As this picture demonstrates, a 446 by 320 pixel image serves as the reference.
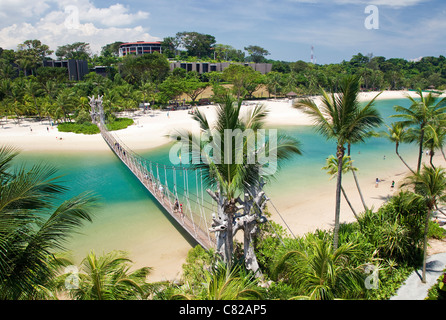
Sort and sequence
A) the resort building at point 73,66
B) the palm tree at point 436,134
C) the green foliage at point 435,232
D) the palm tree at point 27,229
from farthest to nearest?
the resort building at point 73,66 → the palm tree at point 436,134 → the green foliage at point 435,232 → the palm tree at point 27,229

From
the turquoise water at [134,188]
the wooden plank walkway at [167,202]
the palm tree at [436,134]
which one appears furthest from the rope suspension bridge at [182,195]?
the palm tree at [436,134]

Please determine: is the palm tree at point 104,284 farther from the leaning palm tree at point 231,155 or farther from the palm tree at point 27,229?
the leaning palm tree at point 231,155

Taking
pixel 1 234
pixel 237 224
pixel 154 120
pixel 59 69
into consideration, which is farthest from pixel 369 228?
pixel 59 69

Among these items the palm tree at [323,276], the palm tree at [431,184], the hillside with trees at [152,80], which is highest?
the hillside with trees at [152,80]

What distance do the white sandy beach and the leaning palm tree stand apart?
0.57 meters

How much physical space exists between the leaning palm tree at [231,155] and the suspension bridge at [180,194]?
0.41 meters

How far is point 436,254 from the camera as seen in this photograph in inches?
305

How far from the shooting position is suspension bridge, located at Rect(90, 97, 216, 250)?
957 cm

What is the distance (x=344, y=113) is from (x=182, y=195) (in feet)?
35.3

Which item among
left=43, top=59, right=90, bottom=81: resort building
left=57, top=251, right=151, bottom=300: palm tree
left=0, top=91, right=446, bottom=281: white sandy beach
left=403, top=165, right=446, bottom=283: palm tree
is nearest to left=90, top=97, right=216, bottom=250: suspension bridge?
left=0, top=91, right=446, bottom=281: white sandy beach

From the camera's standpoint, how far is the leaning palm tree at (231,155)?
4.86 meters

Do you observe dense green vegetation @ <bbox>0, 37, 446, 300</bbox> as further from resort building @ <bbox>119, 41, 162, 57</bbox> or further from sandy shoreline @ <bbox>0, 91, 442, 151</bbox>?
resort building @ <bbox>119, 41, 162, 57</bbox>

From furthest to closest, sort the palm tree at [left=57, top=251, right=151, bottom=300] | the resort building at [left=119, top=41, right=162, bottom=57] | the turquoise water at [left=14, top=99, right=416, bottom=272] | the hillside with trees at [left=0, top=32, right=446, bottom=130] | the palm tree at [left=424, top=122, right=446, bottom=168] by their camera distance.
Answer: the resort building at [left=119, top=41, right=162, bottom=57]
the hillside with trees at [left=0, top=32, right=446, bottom=130]
the turquoise water at [left=14, top=99, right=416, bottom=272]
the palm tree at [left=424, top=122, right=446, bottom=168]
the palm tree at [left=57, top=251, right=151, bottom=300]
